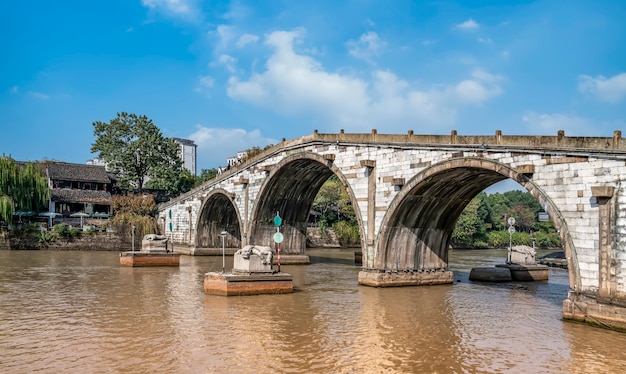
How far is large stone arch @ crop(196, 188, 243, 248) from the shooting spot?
1962 inches

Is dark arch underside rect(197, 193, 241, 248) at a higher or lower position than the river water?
higher

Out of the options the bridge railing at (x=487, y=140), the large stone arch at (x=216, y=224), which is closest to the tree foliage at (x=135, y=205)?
the large stone arch at (x=216, y=224)

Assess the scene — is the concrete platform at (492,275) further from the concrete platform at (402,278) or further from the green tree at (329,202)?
the green tree at (329,202)

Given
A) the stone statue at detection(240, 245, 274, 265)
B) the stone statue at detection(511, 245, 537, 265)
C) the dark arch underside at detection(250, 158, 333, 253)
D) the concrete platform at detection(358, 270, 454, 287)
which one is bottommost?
the concrete platform at detection(358, 270, 454, 287)

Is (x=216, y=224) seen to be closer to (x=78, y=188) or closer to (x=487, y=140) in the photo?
(x=78, y=188)

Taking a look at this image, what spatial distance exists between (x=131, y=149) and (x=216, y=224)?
2065 cm

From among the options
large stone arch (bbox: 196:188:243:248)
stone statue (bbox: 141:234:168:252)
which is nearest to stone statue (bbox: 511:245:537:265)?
stone statue (bbox: 141:234:168:252)

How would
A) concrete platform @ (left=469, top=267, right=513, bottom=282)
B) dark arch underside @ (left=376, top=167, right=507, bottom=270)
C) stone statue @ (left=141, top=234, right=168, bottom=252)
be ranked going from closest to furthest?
1. dark arch underside @ (left=376, top=167, right=507, bottom=270)
2. concrete platform @ (left=469, top=267, right=513, bottom=282)
3. stone statue @ (left=141, top=234, right=168, bottom=252)

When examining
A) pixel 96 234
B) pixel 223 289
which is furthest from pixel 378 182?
pixel 96 234

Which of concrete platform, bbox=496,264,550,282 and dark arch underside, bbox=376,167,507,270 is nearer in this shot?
dark arch underside, bbox=376,167,507,270

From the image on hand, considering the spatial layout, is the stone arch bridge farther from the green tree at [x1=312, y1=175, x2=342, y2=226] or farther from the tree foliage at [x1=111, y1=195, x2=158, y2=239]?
the green tree at [x1=312, y1=175, x2=342, y2=226]

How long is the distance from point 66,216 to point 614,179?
5486 centimetres

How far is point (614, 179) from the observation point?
16297mm

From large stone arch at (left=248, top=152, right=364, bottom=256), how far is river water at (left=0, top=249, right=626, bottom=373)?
41.0ft
